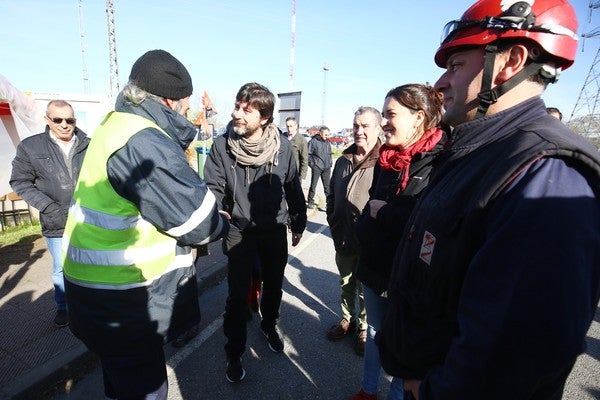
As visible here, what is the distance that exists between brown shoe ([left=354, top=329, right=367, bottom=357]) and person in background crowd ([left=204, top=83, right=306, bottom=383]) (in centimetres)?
113

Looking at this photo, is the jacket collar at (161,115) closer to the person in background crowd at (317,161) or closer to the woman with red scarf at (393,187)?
the woman with red scarf at (393,187)

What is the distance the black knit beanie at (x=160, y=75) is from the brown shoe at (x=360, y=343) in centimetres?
269

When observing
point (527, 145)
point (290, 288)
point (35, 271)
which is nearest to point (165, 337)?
point (527, 145)

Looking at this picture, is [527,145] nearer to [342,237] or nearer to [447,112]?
[447,112]

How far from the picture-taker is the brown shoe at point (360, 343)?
3.06m

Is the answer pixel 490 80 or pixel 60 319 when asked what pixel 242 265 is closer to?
pixel 60 319

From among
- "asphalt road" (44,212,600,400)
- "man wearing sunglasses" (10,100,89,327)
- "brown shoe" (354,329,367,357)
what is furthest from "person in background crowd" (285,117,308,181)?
"brown shoe" (354,329,367,357)

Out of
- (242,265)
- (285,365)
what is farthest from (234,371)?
(242,265)

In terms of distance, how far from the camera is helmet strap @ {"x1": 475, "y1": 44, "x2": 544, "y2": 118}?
97cm

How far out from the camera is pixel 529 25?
0.95 metres

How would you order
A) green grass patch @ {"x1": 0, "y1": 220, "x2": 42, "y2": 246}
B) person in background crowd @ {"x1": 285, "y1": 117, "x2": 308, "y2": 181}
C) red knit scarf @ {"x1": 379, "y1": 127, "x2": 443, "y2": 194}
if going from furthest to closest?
person in background crowd @ {"x1": 285, "y1": 117, "x2": 308, "y2": 181}, green grass patch @ {"x1": 0, "y1": 220, "x2": 42, "y2": 246}, red knit scarf @ {"x1": 379, "y1": 127, "x2": 443, "y2": 194}


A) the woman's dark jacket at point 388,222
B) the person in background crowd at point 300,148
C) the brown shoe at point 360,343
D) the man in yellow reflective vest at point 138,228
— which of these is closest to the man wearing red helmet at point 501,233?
the woman's dark jacket at point 388,222

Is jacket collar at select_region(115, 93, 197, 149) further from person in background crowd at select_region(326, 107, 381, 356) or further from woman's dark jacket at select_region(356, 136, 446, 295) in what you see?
person in background crowd at select_region(326, 107, 381, 356)

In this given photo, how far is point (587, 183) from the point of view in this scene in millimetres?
738
